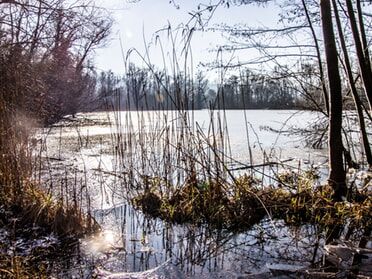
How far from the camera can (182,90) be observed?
2094 millimetres

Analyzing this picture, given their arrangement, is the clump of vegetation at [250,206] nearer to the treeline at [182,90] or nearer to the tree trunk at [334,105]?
the tree trunk at [334,105]

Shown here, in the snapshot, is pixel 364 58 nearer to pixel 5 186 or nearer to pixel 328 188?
pixel 328 188

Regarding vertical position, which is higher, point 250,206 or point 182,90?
point 182,90

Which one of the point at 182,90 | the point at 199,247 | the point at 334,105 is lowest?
the point at 199,247

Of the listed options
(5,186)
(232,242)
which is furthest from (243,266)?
(5,186)

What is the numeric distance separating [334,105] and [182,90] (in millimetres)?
1005

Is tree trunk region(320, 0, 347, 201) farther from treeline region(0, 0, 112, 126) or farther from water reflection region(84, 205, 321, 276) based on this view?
treeline region(0, 0, 112, 126)

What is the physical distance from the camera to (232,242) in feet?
4.80

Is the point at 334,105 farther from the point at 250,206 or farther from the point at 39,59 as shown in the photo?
the point at 39,59

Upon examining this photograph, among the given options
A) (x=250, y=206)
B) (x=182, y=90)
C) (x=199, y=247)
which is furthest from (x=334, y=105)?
(x=199, y=247)

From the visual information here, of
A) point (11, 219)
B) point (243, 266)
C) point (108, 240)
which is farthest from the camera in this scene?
point (11, 219)

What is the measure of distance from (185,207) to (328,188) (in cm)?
94

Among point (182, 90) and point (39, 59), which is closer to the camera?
point (182, 90)

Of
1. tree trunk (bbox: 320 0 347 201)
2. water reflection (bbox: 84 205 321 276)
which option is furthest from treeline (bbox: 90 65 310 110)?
water reflection (bbox: 84 205 321 276)
